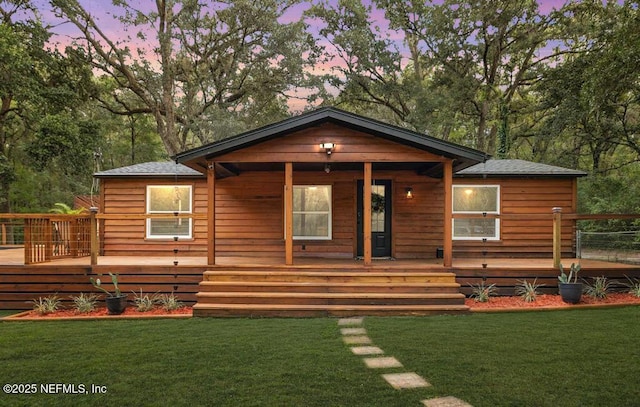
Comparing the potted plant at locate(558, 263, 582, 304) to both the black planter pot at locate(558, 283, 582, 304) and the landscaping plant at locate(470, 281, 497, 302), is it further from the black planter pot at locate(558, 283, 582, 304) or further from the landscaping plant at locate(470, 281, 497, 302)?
the landscaping plant at locate(470, 281, 497, 302)

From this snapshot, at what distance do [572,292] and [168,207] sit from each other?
28.8 ft

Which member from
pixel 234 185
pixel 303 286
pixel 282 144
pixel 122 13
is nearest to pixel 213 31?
pixel 122 13

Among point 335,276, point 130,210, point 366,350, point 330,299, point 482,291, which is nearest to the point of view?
point 366,350

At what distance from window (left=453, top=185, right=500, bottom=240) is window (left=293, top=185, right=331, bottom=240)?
313cm

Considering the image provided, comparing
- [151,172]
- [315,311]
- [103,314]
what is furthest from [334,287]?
[151,172]

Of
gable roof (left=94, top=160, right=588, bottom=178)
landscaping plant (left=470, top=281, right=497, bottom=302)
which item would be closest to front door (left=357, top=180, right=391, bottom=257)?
gable roof (left=94, top=160, right=588, bottom=178)

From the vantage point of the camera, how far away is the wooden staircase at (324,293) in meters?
6.41

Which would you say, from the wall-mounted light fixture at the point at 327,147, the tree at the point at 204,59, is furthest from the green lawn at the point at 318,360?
the tree at the point at 204,59

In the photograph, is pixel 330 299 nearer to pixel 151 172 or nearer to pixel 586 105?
pixel 151 172

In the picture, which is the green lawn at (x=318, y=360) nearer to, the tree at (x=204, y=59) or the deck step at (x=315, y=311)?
the deck step at (x=315, y=311)

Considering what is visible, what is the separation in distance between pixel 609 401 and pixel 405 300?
355 centimetres

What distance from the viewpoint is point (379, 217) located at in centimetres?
936

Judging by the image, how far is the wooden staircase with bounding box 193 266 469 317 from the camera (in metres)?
6.41

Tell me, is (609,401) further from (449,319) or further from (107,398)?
(107,398)
